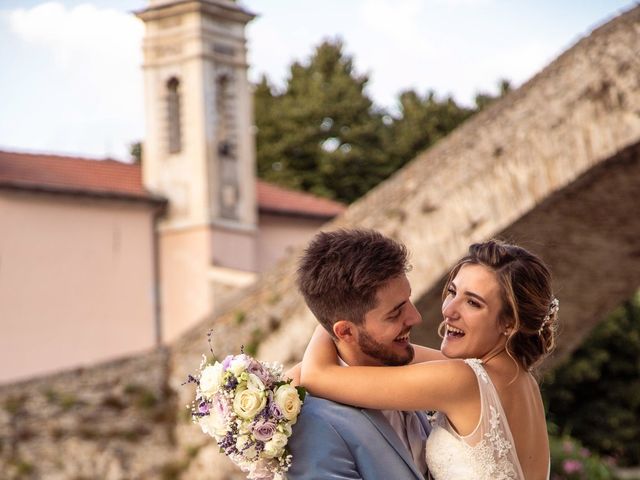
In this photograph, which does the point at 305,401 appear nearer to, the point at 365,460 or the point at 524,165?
the point at 365,460

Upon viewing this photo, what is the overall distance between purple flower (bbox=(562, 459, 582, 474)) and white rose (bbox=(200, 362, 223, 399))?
9332mm

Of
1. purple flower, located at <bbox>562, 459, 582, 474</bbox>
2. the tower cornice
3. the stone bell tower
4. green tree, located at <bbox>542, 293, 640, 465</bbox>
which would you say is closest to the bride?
purple flower, located at <bbox>562, 459, 582, 474</bbox>

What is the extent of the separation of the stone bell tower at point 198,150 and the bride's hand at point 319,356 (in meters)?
16.9

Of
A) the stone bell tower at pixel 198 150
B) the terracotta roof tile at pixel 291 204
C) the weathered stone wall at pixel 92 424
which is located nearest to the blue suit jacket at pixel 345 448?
the weathered stone wall at pixel 92 424

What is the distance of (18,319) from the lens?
1878 centimetres

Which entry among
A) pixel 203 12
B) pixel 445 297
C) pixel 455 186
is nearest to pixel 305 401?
pixel 445 297

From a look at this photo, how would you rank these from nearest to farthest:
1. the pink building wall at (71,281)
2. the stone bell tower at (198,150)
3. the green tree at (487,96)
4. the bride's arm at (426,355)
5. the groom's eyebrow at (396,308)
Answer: the groom's eyebrow at (396,308)
the bride's arm at (426,355)
the pink building wall at (71,281)
the stone bell tower at (198,150)
the green tree at (487,96)

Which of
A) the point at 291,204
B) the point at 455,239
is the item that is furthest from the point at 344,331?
the point at 291,204

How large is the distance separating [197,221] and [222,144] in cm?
141

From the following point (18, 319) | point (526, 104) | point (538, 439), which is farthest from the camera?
point (18, 319)

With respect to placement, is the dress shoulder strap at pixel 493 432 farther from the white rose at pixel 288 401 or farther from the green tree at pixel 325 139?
the green tree at pixel 325 139

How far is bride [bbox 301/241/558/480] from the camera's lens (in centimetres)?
310

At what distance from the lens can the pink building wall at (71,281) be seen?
1873 cm

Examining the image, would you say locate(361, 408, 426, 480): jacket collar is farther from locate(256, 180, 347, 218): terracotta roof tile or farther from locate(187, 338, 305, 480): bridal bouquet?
locate(256, 180, 347, 218): terracotta roof tile
